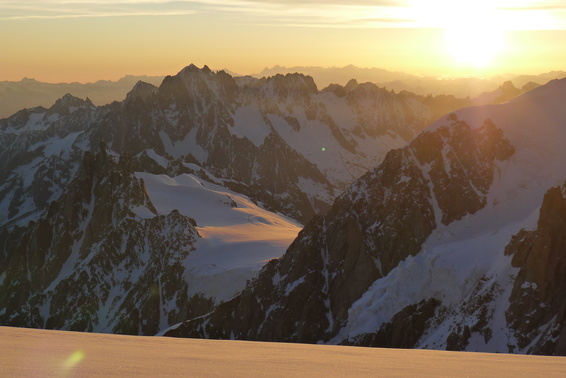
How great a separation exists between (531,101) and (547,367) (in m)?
140

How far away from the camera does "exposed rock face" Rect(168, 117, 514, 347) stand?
131625 mm

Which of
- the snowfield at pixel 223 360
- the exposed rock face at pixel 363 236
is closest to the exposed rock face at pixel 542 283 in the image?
the exposed rock face at pixel 363 236

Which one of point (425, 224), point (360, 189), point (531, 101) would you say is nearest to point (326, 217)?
point (360, 189)

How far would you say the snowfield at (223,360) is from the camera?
58.9 feet

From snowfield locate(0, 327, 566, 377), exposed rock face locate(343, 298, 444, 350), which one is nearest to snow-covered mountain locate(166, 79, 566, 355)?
exposed rock face locate(343, 298, 444, 350)

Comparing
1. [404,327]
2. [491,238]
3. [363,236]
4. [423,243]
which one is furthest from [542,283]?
[363,236]

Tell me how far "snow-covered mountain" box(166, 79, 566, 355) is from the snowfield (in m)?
77.7

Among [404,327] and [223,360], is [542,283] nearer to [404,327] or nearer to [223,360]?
[404,327]

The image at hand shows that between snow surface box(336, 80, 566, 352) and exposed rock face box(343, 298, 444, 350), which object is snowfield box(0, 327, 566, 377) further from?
exposed rock face box(343, 298, 444, 350)

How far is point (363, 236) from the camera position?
5374 inches

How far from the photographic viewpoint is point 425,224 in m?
132

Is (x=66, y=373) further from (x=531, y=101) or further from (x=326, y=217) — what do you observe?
(x=531, y=101)

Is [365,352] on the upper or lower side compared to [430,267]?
upper

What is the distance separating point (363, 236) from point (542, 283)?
46656mm
